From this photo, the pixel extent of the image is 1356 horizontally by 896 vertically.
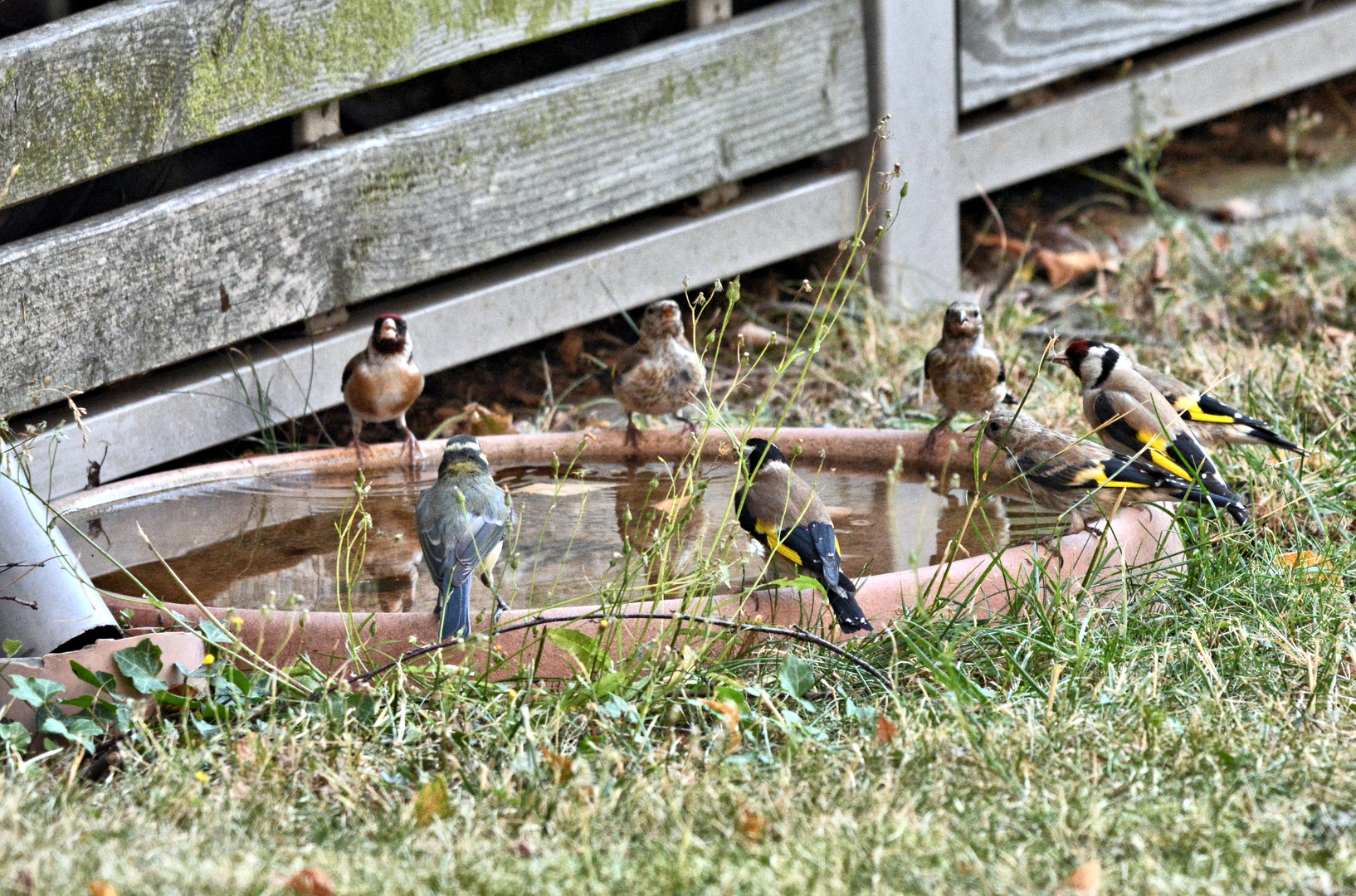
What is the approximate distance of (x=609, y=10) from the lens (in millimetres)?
6355

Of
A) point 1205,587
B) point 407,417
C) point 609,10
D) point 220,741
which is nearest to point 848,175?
point 609,10

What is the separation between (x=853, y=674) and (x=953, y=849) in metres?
0.99

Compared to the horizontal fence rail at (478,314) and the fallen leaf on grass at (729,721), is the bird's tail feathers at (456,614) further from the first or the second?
the horizontal fence rail at (478,314)

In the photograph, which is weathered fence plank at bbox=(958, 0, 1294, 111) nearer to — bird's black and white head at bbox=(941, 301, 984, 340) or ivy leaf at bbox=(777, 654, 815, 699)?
bird's black and white head at bbox=(941, 301, 984, 340)

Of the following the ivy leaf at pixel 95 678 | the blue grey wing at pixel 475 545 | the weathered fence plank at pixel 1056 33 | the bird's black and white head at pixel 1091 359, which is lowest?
the ivy leaf at pixel 95 678

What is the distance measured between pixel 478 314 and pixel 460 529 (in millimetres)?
2452

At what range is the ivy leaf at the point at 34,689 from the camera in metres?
3.49

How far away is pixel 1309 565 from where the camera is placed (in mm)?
4484

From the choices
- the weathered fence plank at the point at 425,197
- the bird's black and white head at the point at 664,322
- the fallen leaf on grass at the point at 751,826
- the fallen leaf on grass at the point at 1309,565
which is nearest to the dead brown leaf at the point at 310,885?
the fallen leaf on grass at the point at 751,826

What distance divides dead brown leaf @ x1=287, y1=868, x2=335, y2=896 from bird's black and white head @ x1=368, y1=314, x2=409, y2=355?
3.19m

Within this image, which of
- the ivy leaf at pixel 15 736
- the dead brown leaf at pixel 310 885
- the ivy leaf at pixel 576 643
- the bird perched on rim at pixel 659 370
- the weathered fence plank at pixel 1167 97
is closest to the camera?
the dead brown leaf at pixel 310 885

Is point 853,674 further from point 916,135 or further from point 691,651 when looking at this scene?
point 916,135

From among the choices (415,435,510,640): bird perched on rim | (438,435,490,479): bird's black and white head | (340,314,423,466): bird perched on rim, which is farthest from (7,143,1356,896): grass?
(340,314,423,466): bird perched on rim

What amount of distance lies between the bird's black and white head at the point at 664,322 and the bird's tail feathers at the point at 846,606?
2307 mm
